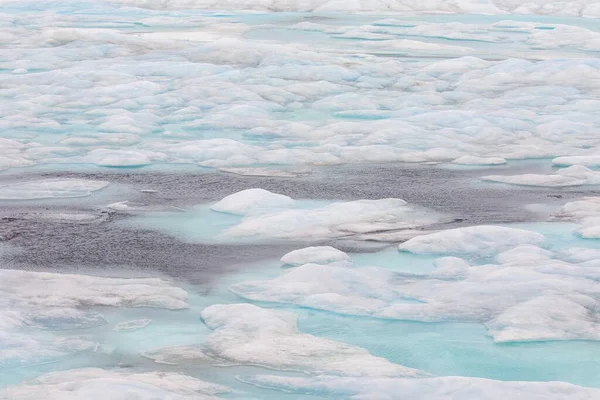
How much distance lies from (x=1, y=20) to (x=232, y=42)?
351 inches

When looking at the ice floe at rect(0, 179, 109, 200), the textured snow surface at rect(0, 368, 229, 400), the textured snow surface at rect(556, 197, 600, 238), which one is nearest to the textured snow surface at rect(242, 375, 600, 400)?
the textured snow surface at rect(0, 368, 229, 400)

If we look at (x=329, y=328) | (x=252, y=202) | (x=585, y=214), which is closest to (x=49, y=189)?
(x=252, y=202)

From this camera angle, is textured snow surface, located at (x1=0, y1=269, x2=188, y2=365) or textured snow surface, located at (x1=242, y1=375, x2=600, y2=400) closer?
textured snow surface, located at (x1=242, y1=375, x2=600, y2=400)

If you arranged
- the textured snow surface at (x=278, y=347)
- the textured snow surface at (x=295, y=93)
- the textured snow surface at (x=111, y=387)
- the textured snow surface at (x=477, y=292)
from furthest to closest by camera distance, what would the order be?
the textured snow surface at (x=295, y=93) < the textured snow surface at (x=477, y=292) < the textured snow surface at (x=278, y=347) < the textured snow surface at (x=111, y=387)

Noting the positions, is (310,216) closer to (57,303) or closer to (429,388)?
(57,303)

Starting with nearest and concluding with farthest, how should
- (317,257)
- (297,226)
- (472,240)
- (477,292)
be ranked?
(477,292) → (317,257) → (472,240) → (297,226)

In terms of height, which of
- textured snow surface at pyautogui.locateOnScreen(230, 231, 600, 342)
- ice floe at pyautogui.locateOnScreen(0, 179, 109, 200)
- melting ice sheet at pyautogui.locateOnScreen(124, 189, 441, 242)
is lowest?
ice floe at pyautogui.locateOnScreen(0, 179, 109, 200)

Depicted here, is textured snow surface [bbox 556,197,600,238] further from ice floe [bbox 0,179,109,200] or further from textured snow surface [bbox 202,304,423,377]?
ice floe [bbox 0,179,109,200]

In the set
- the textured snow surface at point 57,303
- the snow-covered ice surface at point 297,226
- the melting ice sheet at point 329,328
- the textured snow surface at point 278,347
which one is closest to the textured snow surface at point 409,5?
the snow-covered ice surface at point 297,226

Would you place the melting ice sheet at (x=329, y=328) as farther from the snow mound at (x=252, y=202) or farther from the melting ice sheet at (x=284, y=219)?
the snow mound at (x=252, y=202)

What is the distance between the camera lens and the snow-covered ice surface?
563cm

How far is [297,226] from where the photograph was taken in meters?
8.68

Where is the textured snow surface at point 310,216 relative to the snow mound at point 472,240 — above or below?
below

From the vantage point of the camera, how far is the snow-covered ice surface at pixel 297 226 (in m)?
5.63
